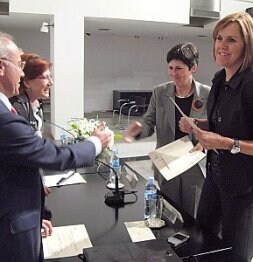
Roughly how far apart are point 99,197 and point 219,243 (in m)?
0.71

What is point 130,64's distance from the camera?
995cm

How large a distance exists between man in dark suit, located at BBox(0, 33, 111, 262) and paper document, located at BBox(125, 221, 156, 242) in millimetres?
398

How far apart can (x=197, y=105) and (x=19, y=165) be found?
132 centimetres

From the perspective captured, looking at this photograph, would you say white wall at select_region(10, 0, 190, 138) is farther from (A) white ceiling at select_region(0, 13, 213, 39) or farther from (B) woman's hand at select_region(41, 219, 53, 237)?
(B) woman's hand at select_region(41, 219, 53, 237)

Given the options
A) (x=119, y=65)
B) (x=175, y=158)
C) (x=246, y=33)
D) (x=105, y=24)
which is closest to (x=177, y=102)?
(x=175, y=158)

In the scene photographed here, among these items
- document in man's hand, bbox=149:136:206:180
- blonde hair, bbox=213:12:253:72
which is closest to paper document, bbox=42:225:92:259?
document in man's hand, bbox=149:136:206:180

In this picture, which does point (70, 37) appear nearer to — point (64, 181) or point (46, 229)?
point (64, 181)

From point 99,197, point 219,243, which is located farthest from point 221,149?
point 99,197

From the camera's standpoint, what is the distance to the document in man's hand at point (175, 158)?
1619mm

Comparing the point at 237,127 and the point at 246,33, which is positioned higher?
the point at 246,33

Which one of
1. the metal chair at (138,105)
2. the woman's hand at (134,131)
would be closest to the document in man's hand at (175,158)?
the woman's hand at (134,131)

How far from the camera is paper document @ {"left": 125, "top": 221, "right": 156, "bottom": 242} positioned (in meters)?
1.40

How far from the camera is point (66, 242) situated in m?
1.36

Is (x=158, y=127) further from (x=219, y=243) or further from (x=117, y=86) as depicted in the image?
(x=117, y=86)
